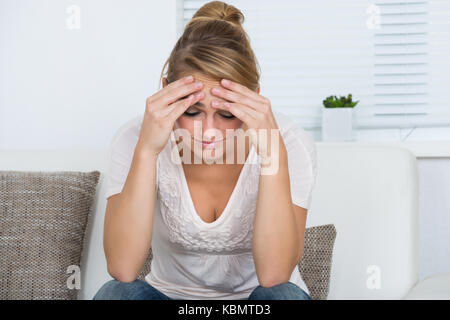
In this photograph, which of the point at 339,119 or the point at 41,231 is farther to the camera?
the point at 339,119

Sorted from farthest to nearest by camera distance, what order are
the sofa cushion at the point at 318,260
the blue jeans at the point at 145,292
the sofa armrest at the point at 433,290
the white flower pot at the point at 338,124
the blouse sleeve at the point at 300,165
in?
the white flower pot at the point at 338,124 < the sofa cushion at the point at 318,260 < the blouse sleeve at the point at 300,165 < the sofa armrest at the point at 433,290 < the blue jeans at the point at 145,292

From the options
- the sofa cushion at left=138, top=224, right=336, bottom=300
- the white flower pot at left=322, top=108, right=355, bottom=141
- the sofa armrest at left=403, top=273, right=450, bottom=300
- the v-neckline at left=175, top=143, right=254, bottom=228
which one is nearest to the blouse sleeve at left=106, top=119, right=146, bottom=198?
the v-neckline at left=175, top=143, right=254, bottom=228

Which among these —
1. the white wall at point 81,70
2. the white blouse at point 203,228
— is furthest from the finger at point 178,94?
the white wall at point 81,70

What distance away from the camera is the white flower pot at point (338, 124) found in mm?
1973

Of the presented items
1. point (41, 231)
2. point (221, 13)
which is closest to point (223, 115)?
point (221, 13)

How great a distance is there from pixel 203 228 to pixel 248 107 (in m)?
0.29

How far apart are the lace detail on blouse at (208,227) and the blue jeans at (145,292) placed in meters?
0.15

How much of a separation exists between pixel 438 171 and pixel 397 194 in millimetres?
505

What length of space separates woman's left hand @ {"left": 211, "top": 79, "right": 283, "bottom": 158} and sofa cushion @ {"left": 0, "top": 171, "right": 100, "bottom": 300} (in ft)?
2.14

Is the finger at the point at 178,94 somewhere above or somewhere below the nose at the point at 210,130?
above

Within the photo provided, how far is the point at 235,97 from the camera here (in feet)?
3.36

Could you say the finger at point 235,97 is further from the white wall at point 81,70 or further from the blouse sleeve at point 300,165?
the white wall at point 81,70

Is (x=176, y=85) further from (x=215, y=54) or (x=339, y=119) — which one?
(x=339, y=119)
